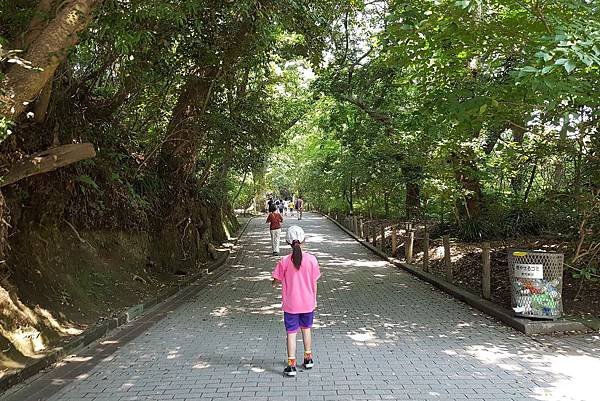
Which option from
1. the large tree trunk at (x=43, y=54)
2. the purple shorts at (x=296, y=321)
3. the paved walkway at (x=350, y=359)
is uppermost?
the large tree trunk at (x=43, y=54)

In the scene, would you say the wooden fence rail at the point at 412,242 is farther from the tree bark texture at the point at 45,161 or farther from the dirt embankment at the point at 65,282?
the tree bark texture at the point at 45,161

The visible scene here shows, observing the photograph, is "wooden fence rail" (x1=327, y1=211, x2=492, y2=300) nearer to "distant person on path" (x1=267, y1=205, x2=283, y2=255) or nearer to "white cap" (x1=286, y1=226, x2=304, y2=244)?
"distant person on path" (x1=267, y1=205, x2=283, y2=255)

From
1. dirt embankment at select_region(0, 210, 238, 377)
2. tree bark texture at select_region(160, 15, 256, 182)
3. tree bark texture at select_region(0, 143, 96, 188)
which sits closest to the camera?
tree bark texture at select_region(0, 143, 96, 188)

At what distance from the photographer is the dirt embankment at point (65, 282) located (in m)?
6.10

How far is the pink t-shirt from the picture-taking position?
5.39 metres

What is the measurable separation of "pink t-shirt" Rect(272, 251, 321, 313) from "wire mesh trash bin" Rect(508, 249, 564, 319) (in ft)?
11.0

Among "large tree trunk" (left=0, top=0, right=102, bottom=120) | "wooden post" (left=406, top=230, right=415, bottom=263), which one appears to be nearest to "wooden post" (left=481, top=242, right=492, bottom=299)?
"wooden post" (left=406, top=230, right=415, bottom=263)

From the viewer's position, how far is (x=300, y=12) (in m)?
8.99

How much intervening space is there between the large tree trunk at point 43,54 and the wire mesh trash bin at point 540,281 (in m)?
6.43

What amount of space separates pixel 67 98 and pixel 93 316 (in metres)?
3.92

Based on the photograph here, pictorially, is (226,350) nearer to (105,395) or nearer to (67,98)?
(105,395)

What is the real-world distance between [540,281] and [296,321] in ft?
12.5

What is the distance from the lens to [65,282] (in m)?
7.87

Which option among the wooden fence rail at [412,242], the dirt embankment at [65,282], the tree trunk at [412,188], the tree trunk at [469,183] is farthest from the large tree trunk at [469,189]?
the dirt embankment at [65,282]
